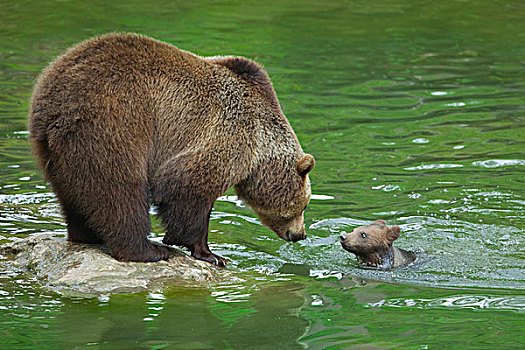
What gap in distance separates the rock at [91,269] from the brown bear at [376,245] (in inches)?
66.6

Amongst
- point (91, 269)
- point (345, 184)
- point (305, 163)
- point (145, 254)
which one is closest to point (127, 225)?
point (145, 254)

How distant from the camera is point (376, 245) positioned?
29.3 ft

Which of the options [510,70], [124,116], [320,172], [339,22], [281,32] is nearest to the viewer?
[124,116]

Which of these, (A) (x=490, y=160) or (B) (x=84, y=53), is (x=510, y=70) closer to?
(A) (x=490, y=160)

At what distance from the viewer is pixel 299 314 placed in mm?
7191

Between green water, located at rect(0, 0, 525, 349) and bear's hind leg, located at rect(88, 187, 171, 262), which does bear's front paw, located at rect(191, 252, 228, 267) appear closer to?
green water, located at rect(0, 0, 525, 349)

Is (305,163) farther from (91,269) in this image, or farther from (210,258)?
(91,269)

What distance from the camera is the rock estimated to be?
24.4ft

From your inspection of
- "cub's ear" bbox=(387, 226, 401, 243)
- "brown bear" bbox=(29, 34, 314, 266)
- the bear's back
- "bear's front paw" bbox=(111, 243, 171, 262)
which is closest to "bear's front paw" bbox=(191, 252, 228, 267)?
"brown bear" bbox=(29, 34, 314, 266)

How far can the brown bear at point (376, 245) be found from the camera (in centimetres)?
898

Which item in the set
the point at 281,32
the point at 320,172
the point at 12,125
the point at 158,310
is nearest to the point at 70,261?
the point at 158,310

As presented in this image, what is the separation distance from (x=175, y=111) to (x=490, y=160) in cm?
620

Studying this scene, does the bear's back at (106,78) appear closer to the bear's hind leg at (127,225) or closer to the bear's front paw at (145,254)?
the bear's hind leg at (127,225)

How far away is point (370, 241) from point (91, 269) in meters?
3.09
